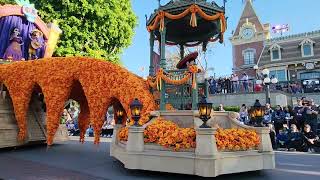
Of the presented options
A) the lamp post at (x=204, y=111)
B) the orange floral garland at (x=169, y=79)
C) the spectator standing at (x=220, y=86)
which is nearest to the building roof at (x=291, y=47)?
the spectator standing at (x=220, y=86)

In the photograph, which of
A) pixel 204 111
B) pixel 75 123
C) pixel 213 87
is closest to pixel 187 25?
pixel 204 111

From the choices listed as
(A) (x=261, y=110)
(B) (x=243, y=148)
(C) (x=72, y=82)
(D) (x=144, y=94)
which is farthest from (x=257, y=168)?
(C) (x=72, y=82)

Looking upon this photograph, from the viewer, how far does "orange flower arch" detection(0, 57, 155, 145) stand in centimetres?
1159

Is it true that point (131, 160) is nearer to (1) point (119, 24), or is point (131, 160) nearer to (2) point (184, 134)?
(2) point (184, 134)

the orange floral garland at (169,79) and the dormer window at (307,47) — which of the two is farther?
the dormer window at (307,47)

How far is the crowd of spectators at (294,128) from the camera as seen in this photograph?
550 inches

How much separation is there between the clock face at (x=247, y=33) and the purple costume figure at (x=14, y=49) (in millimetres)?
32262

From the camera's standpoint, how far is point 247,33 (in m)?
43.8

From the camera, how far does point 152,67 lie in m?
12.6

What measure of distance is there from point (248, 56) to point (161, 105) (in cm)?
3423

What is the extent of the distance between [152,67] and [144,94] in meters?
1.65

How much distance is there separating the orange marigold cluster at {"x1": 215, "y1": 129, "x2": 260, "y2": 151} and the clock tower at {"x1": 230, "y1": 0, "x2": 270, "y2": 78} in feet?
113

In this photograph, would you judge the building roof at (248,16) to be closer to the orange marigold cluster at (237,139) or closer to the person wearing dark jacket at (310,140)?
the person wearing dark jacket at (310,140)

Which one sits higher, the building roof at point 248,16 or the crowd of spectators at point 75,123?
the building roof at point 248,16
